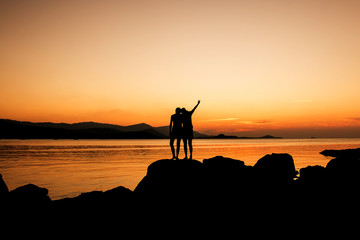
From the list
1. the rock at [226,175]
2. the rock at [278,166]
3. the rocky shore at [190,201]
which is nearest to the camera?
the rocky shore at [190,201]

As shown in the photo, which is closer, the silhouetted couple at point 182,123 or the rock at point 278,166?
the silhouetted couple at point 182,123

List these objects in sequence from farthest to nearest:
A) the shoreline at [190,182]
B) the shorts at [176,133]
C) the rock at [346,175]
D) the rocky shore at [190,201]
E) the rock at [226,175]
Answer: the rock at [346,175], the shorts at [176,133], the rock at [226,175], the shoreline at [190,182], the rocky shore at [190,201]

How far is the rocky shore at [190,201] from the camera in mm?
11672

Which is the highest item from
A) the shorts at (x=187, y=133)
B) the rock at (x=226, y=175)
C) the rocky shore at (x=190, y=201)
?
the shorts at (x=187, y=133)

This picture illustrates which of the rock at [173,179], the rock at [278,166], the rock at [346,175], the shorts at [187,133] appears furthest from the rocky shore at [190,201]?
the rock at [278,166]

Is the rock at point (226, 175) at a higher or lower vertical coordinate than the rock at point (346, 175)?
higher

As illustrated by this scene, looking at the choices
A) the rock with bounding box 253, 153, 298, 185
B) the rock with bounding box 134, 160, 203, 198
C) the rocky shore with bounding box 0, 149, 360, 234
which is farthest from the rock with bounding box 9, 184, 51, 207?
the rock with bounding box 253, 153, 298, 185

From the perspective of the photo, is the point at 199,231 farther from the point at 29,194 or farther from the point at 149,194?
the point at 29,194

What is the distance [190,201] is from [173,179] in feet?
4.25

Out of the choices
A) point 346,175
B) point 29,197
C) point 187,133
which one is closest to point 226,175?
point 187,133

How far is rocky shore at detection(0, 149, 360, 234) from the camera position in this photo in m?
11.7

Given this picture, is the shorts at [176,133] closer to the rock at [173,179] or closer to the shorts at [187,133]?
the shorts at [187,133]

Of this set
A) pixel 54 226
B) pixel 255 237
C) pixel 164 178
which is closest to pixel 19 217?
pixel 54 226

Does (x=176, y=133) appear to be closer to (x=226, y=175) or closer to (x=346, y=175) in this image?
(x=226, y=175)
